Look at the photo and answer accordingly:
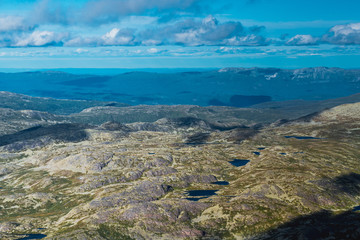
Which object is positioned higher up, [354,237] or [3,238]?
[354,237]

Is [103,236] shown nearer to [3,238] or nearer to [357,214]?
[3,238]

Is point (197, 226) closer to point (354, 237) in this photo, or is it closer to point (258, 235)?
point (258, 235)

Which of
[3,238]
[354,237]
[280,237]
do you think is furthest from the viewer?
[3,238]

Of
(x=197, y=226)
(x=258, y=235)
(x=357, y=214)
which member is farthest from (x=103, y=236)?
(x=357, y=214)

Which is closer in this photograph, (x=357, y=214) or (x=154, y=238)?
(x=154, y=238)

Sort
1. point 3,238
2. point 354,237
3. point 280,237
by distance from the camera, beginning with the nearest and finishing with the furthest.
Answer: point 354,237, point 280,237, point 3,238

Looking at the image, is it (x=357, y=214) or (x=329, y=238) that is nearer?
(x=329, y=238)

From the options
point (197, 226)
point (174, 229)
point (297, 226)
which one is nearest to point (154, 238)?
point (174, 229)

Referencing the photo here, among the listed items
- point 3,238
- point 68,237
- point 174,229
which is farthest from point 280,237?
point 3,238

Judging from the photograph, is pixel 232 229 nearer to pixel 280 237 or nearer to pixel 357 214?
pixel 280 237
